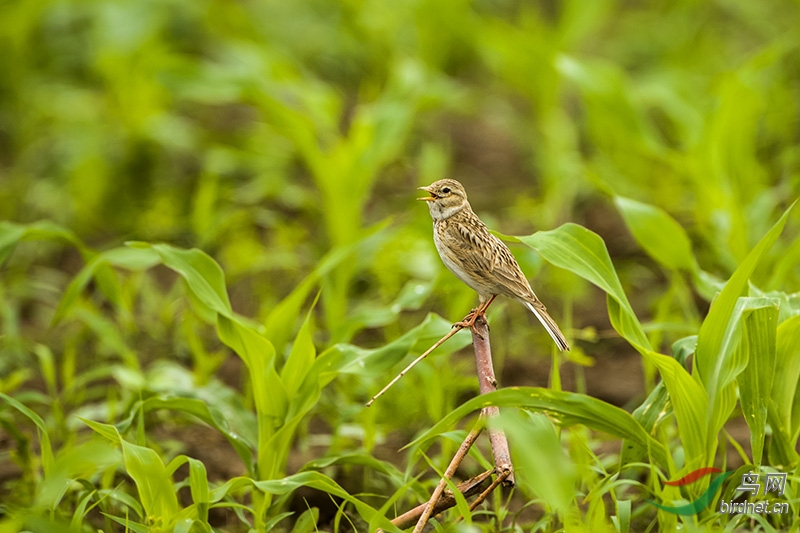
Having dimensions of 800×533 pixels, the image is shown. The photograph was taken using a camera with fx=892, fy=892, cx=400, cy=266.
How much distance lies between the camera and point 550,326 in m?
2.94

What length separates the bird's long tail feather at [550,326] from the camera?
2.78 meters

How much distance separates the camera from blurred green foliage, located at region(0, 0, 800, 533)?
9.72 feet

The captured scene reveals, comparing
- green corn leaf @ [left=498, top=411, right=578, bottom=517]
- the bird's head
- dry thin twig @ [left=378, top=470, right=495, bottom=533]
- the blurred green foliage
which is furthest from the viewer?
the bird's head

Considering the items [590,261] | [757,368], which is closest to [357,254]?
[590,261]

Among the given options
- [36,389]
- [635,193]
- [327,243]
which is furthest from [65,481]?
[635,193]

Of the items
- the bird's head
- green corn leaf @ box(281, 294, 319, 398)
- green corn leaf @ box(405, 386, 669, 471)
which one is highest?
the bird's head

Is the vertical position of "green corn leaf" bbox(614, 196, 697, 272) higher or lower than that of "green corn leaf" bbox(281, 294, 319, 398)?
higher

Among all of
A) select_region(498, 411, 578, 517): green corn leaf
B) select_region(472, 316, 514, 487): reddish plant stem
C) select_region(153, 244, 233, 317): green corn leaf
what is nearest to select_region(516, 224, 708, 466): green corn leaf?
select_region(472, 316, 514, 487): reddish plant stem

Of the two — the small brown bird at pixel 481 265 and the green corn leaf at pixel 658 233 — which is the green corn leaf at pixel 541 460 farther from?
the green corn leaf at pixel 658 233

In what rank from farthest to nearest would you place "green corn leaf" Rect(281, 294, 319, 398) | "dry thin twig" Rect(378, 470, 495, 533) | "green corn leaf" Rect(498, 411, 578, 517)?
"green corn leaf" Rect(281, 294, 319, 398), "dry thin twig" Rect(378, 470, 495, 533), "green corn leaf" Rect(498, 411, 578, 517)

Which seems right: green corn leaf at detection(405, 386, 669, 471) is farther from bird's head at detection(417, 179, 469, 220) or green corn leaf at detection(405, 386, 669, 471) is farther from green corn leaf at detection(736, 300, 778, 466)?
bird's head at detection(417, 179, 469, 220)

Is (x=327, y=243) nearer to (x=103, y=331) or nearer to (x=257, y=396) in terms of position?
(x=103, y=331)

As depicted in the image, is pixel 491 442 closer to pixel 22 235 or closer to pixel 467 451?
pixel 467 451

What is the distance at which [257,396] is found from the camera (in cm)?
323
